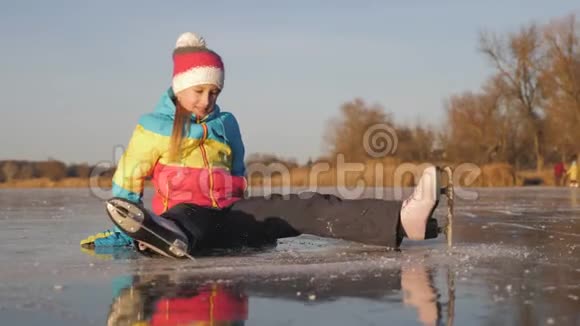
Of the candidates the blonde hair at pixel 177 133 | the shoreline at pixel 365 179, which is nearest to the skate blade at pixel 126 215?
the blonde hair at pixel 177 133

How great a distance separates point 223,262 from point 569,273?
1.43 meters

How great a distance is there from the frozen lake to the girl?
16cm

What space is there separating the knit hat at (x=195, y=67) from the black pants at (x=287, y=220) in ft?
2.33

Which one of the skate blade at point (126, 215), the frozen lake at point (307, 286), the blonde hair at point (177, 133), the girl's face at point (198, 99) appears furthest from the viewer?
the girl's face at point (198, 99)

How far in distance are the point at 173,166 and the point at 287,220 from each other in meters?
0.65

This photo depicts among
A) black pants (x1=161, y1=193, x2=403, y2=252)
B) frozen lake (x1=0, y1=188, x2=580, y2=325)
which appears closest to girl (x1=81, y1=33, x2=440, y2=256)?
black pants (x1=161, y1=193, x2=403, y2=252)

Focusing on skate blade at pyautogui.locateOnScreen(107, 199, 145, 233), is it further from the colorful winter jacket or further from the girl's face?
the girl's face

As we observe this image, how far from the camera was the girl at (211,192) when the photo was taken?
362 centimetres

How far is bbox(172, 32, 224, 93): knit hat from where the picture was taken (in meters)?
4.11

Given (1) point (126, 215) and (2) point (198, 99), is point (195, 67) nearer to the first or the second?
(2) point (198, 99)

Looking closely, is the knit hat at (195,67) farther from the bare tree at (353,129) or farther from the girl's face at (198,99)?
the bare tree at (353,129)

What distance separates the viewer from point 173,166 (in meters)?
3.89

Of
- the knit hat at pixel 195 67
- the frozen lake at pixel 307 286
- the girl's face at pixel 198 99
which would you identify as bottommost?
the frozen lake at pixel 307 286

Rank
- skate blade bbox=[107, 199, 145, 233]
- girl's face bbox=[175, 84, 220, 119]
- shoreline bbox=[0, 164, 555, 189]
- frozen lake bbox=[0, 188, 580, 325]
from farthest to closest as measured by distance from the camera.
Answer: shoreline bbox=[0, 164, 555, 189], girl's face bbox=[175, 84, 220, 119], skate blade bbox=[107, 199, 145, 233], frozen lake bbox=[0, 188, 580, 325]
